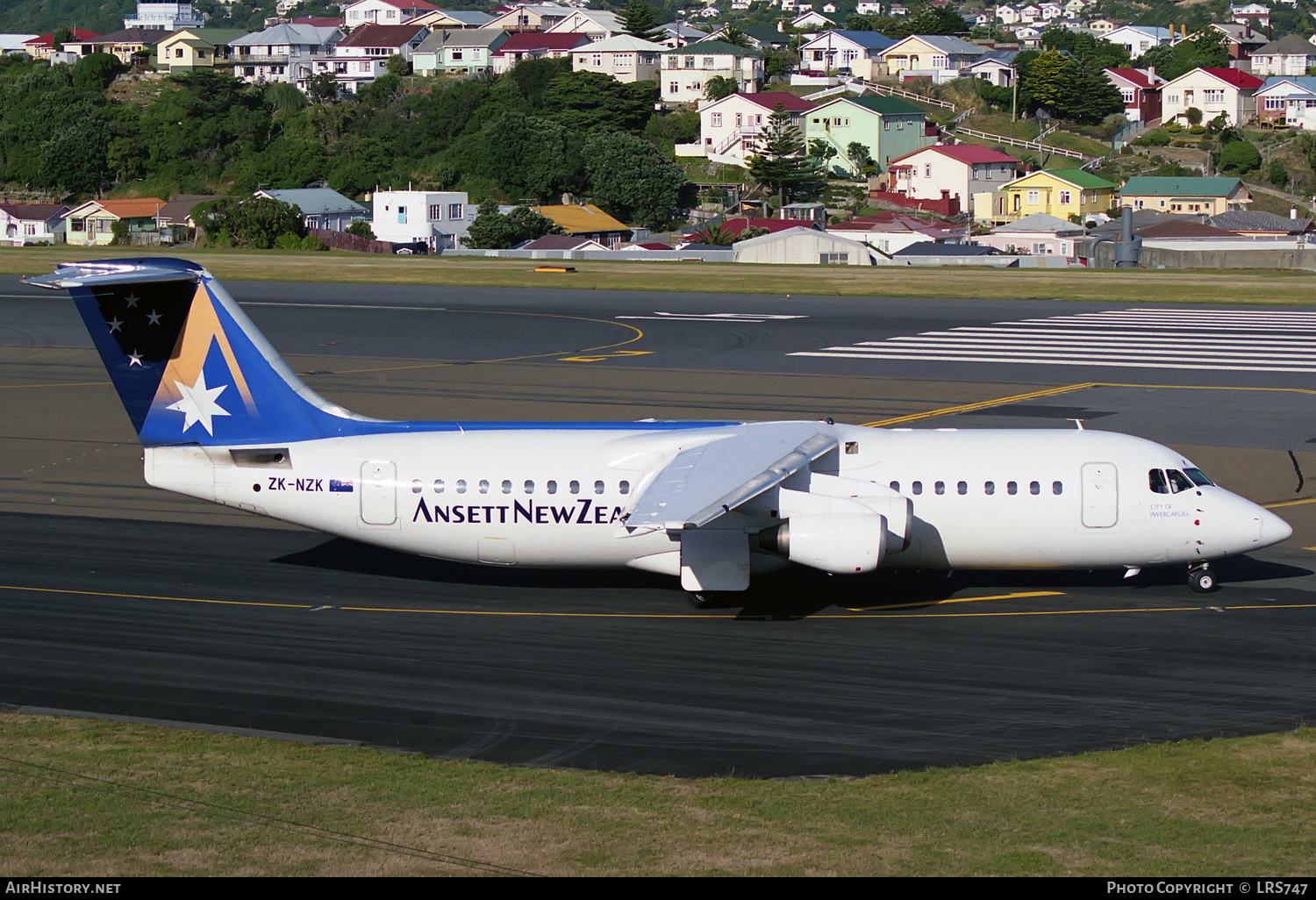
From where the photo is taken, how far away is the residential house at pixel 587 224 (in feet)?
459

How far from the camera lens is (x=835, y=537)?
26000 millimetres

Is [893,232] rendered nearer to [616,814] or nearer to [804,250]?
[804,250]

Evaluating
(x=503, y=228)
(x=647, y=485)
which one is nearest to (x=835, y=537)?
(x=647, y=485)

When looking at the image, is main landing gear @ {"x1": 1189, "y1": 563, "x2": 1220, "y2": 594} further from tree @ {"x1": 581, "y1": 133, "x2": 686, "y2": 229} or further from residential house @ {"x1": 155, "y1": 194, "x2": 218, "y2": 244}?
tree @ {"x1": 581, "y1": 133, "x2": 686, "y2": 229}

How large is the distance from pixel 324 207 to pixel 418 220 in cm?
1136

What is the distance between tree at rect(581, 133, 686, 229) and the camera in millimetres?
152250

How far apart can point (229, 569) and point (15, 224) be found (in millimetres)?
135319

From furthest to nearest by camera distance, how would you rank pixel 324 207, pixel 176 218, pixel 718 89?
pixel 718 89 → pixel 176 218 → pixel 324 207

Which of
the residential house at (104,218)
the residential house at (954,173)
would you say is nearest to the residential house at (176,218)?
the residential house at (104,218)

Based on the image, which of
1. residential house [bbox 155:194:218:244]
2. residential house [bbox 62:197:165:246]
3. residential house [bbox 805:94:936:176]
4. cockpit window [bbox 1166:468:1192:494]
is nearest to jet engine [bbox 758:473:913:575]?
cockpit window [bbox 1166:468:1192:494]

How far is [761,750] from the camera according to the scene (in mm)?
20328

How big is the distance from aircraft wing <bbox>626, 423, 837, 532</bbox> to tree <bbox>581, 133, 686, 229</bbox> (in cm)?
12624

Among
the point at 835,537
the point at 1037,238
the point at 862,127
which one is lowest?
the point at 835,537

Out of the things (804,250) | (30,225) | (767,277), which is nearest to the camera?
(767,277)
